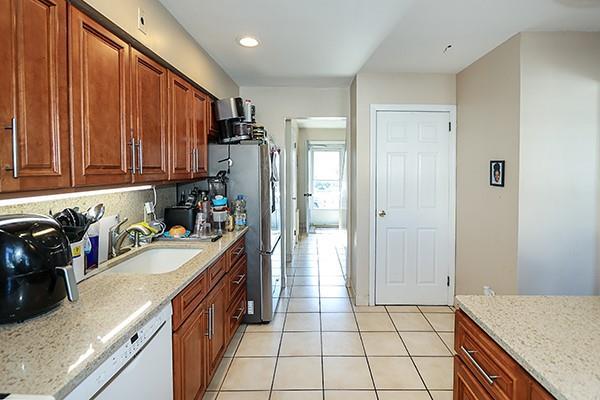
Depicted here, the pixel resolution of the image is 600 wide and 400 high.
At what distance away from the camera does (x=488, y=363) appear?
Result: 1250mm

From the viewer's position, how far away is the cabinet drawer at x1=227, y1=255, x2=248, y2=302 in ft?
9.11

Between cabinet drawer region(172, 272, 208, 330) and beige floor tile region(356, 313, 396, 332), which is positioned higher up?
cabinet drawer region(172, 272, 208, 330)

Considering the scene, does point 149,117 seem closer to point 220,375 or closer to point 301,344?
point 220,375

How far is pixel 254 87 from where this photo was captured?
4.45 metres

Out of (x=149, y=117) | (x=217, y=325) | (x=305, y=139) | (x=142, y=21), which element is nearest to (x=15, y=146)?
(x=149, y=117)

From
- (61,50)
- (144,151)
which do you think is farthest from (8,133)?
(144,151)

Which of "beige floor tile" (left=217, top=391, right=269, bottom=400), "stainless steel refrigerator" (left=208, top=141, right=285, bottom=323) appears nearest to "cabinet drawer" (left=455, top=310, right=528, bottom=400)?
"beige floor tile" (left=217, top=391, right=269, bottom=400)

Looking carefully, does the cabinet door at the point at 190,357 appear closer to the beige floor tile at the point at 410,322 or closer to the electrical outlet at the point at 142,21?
the electrical outlet at the point at 142,21

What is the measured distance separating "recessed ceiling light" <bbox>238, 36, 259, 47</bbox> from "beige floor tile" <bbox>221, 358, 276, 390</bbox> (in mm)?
2353

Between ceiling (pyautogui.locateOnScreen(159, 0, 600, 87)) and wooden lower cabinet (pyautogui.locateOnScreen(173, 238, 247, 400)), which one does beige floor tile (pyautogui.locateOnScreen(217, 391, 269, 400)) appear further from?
ceiling (pyautogui.locateOnScreen(159, 0, 600, 87))

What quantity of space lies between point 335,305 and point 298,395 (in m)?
1.63

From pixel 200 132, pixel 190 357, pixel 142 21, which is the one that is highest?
pixel 142 21

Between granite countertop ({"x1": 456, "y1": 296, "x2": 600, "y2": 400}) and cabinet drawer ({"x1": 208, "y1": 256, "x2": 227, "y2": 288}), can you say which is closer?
granite countertop ({"x1": 456, "y1": 296, "x2": 600, "y2": 400})

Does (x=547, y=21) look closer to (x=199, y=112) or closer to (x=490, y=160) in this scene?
(x=490, y=160)
